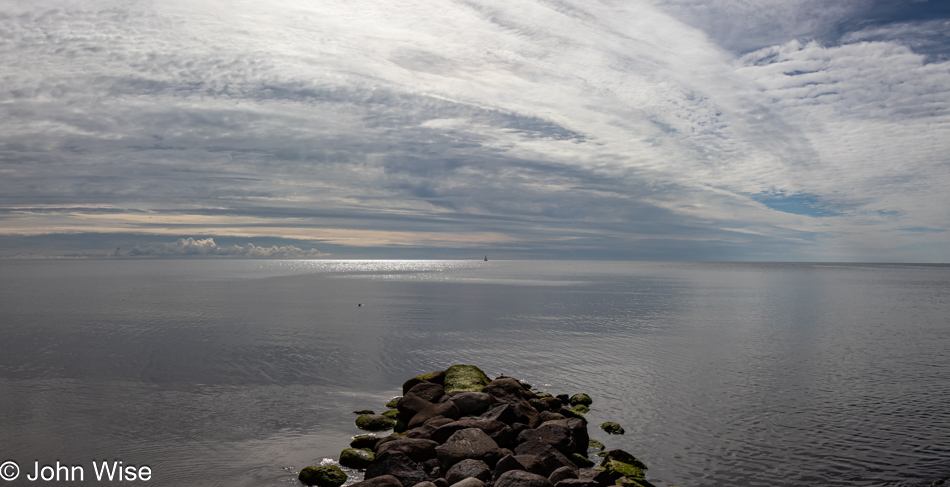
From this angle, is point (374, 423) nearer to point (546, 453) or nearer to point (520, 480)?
point (546, 453)

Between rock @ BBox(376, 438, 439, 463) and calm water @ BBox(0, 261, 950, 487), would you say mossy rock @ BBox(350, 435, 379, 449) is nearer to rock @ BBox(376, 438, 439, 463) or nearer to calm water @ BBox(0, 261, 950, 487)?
calm water @ BBox(0, 261, 950, 487)

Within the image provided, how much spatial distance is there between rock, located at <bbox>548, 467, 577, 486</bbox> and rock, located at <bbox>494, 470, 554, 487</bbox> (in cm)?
81

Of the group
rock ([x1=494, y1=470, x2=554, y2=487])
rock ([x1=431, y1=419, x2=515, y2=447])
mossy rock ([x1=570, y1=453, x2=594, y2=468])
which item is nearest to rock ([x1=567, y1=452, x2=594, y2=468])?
mossy rock ([x1=570, y1=453, x2=594, y2=468])

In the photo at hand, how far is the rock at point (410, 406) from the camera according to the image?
22.3 meters

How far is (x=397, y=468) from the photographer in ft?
53.0

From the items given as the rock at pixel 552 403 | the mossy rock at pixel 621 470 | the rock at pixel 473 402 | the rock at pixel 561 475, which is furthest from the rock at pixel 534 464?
the rock at pixel 552 403

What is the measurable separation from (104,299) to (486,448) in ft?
286

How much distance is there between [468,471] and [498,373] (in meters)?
17.2

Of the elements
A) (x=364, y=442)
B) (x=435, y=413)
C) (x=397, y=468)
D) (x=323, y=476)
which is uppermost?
(x=435, y=413)

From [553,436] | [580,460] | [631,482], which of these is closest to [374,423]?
[553,436]

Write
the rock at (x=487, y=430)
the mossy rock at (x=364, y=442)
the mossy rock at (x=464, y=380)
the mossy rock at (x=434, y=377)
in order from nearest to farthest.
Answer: the rock at (x=487, y=430) → the mossy rock at (x=364, y=442) → the mossy rock at (x=464, y=380) → the mossy rock at (x=434, y=377)

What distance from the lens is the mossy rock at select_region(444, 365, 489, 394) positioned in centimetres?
2503

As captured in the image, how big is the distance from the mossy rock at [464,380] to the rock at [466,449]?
666cm

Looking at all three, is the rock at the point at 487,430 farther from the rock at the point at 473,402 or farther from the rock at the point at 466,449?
the rock at the point at 473,402
